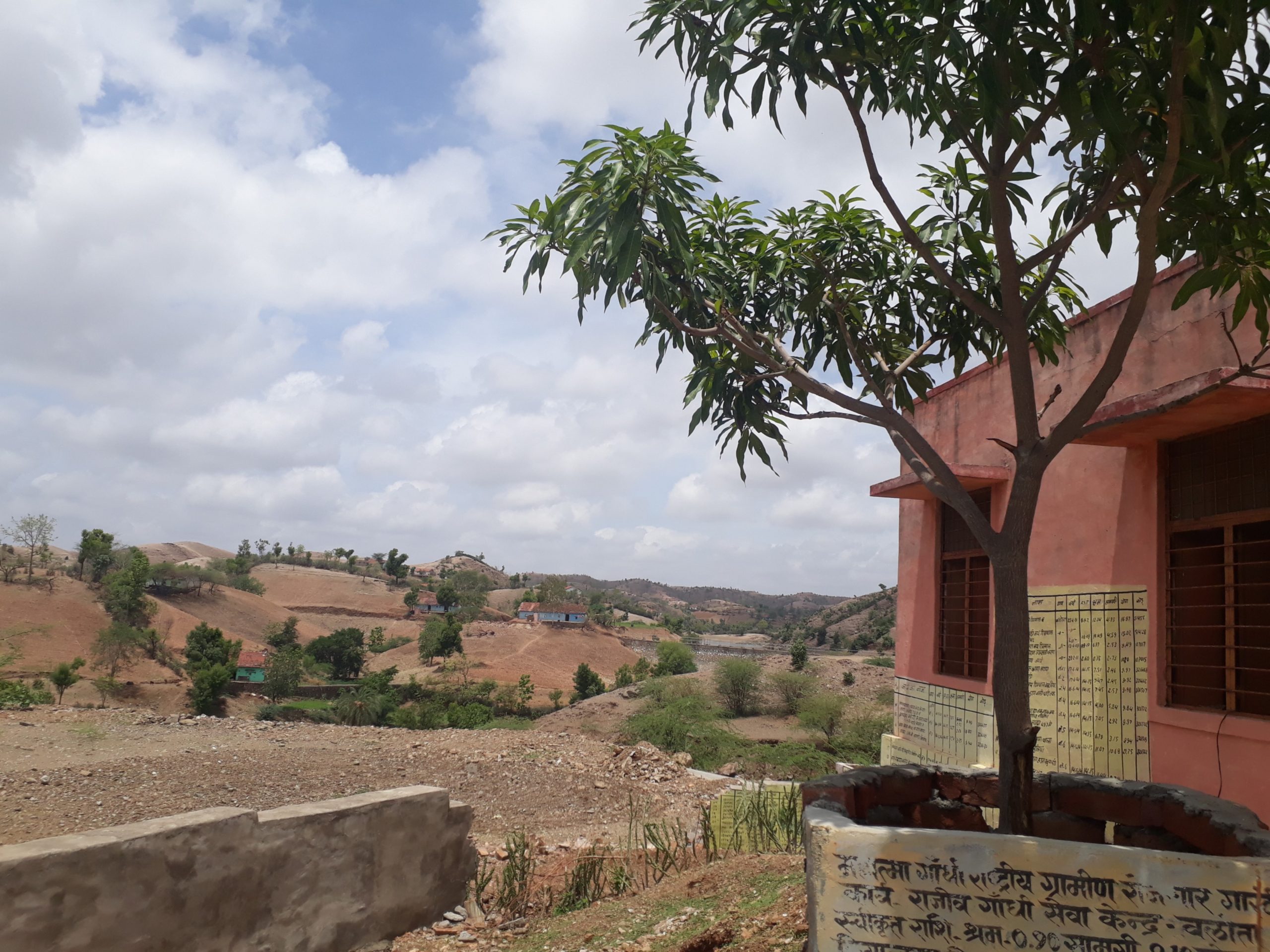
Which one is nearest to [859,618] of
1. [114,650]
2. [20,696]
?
[114,650]

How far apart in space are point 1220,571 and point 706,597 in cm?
13169

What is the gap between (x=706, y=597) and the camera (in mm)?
135500

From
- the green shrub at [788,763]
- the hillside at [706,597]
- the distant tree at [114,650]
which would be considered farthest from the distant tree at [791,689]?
the hillside at [706,597]

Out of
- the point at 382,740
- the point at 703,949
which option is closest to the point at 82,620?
the point at 382,740

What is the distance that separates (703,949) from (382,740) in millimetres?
14721

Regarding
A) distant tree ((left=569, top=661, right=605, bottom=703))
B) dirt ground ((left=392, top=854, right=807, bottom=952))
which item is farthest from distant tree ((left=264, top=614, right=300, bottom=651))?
dirt ground ((left=392, top=854, right=807, bottom=952))

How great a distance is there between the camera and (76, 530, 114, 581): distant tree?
175ft

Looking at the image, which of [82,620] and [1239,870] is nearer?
[1239,870]

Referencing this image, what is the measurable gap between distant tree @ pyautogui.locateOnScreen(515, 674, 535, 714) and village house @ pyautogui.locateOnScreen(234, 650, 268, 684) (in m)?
12.4

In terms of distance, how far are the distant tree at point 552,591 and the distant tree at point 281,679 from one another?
2984cm

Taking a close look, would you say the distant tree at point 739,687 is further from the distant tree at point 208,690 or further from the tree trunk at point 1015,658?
the tree trunk at point 1015,658

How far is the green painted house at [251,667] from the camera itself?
42.8m

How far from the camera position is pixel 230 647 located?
43094mm

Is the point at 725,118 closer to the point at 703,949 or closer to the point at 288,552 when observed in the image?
the point at 703,949
